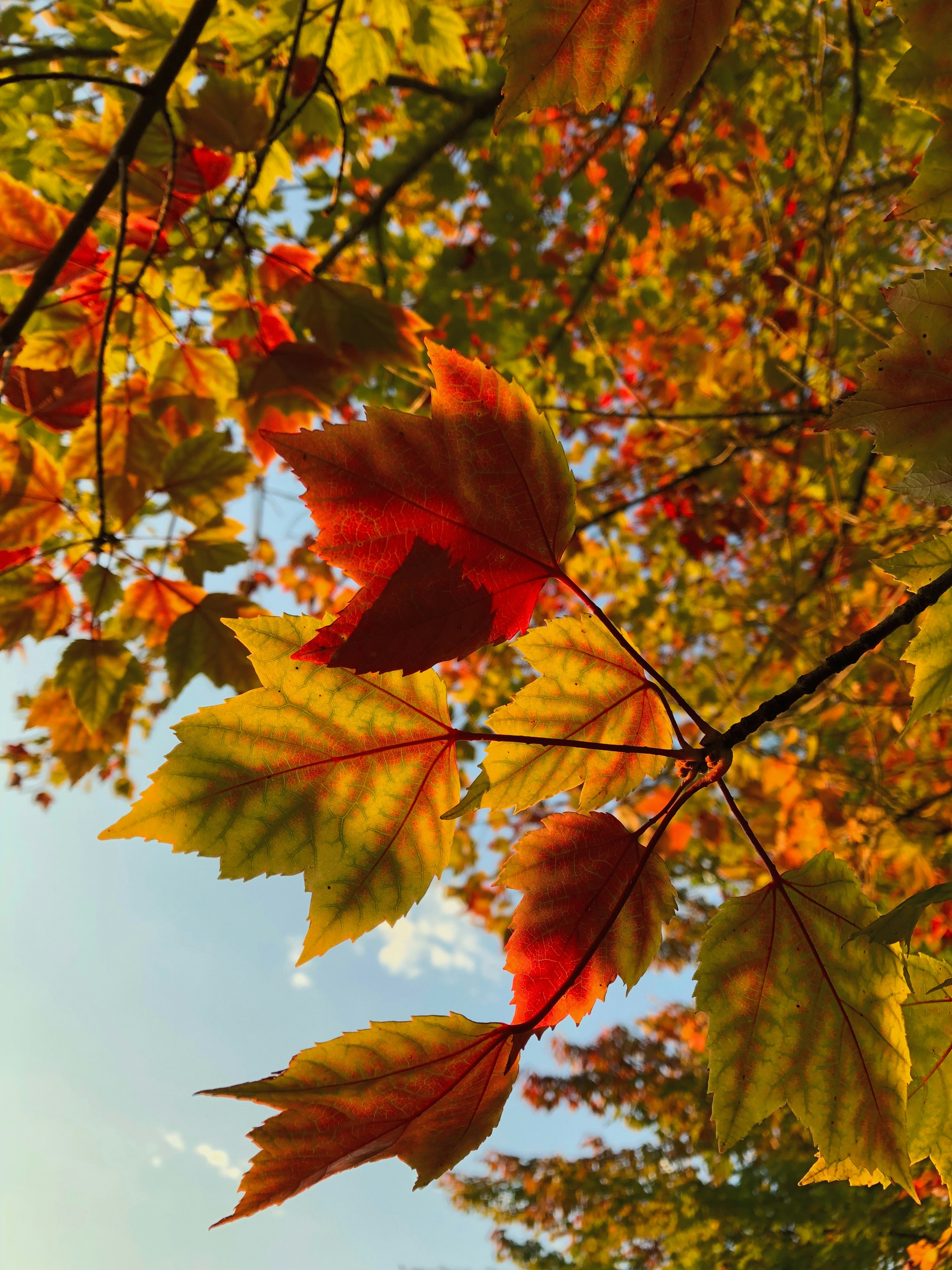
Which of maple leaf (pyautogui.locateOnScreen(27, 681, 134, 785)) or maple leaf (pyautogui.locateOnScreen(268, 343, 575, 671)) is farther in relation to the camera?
maple leaf (pyautogui.locateOnScreen(27, 681, 134, 785))

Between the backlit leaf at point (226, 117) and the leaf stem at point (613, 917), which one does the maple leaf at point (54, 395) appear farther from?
the leaf stem at point (613, 917)

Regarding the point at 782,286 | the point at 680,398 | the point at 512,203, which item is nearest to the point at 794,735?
the point at 680,398

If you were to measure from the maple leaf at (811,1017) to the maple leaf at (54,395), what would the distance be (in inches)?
65.4

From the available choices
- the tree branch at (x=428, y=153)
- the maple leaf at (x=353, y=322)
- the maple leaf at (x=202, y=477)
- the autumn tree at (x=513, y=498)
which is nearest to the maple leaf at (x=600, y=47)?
the autumn tree at (x=513, y=498)

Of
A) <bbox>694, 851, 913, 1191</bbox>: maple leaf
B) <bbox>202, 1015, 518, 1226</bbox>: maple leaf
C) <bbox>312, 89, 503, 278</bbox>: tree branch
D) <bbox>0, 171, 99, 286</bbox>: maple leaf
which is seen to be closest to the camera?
<bbox>202, 1015, 518, 1226</bbox>: maple leaf

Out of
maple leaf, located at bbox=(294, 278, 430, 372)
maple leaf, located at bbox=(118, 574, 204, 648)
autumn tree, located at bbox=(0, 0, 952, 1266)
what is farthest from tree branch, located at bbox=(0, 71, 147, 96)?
maple leaf, located at bbox=(118, 574, 204, 648)

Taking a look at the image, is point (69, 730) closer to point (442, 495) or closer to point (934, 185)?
point (442, 495)

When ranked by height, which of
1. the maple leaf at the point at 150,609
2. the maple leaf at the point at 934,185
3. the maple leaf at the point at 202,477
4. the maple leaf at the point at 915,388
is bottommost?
the maple leaf at the point at 915,388

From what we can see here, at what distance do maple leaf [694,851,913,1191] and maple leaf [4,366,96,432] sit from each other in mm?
1661

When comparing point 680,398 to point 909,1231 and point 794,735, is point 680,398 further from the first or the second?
point 909,1231

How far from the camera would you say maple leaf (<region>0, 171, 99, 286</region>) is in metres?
1.50

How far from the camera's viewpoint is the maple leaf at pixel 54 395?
1.65 m

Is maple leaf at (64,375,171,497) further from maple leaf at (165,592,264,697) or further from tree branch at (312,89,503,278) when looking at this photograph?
tree branch at (312,89,503,278)

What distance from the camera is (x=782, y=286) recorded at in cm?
425
